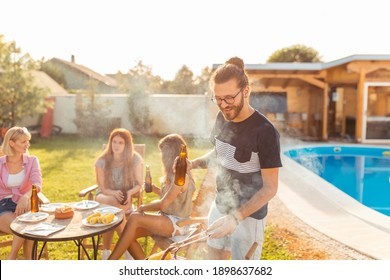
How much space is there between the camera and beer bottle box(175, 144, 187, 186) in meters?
2.27

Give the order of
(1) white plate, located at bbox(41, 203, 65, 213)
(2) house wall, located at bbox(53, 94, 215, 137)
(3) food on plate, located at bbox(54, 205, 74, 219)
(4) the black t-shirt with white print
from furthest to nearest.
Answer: (2) house wall, located at bbox(53, 94, 215, 137) < (1) white plate, located at bbox(41, 203, 65, 213) < (3) food on plate, located at bbox(54, 205, 74, 219) < (4) the black t-shirt with white print

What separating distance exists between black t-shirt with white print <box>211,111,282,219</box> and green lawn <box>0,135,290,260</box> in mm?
1095

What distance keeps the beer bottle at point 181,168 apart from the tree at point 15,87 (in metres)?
7.79

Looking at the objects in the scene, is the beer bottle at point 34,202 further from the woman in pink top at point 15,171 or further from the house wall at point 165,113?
the house wall at point 165,113

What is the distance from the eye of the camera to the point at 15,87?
8.95 meters

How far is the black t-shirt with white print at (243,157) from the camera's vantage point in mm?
1631

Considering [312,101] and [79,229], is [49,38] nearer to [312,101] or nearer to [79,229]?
[79,229]

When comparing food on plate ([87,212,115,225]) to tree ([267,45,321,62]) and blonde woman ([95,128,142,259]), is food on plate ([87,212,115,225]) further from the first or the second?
tree ([267,45,321,62])

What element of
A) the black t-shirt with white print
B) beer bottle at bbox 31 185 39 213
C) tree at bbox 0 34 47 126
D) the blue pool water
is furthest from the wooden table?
tree at bbox 0 34 47 126

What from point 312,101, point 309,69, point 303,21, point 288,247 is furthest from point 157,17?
point 312,101

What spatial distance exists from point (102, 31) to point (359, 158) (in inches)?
269

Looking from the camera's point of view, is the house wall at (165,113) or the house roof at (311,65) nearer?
the house roof at (311,65)

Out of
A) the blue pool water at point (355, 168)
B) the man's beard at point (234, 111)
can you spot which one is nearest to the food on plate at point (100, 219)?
the man's beard at point (234, 111)

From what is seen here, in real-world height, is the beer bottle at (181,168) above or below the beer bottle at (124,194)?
above
